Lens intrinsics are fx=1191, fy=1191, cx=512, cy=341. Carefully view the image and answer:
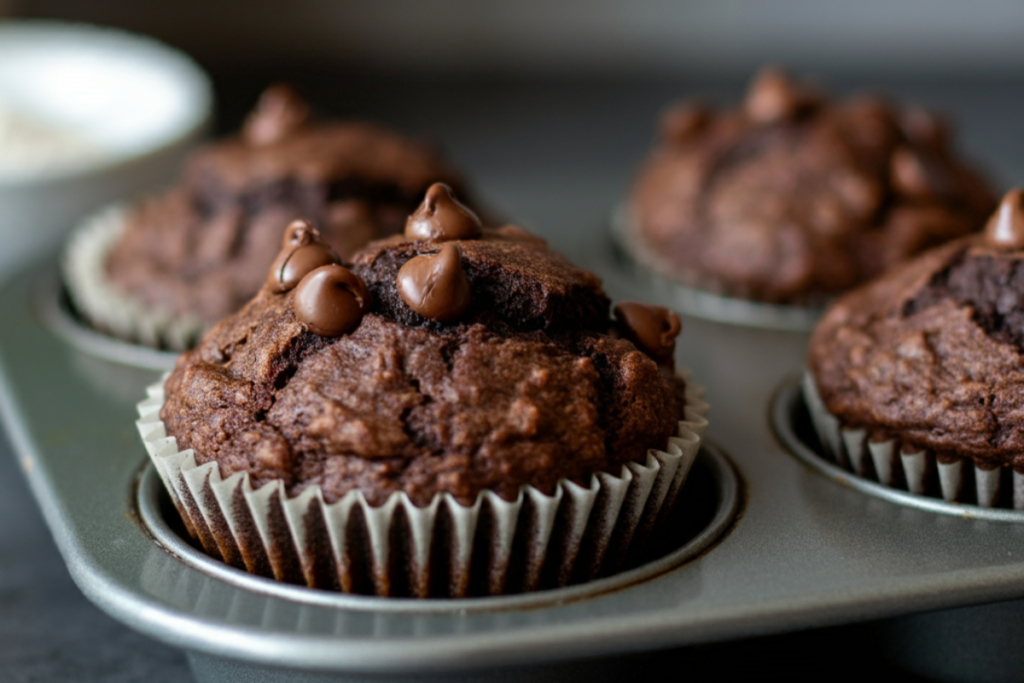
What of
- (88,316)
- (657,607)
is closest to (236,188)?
(88,316)

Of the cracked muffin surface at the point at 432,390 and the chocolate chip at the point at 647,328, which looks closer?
the cracked muffin surface at the point at 432,390

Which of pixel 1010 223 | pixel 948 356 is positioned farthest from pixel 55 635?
pixel 1010 223

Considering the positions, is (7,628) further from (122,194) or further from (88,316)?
(122,194)

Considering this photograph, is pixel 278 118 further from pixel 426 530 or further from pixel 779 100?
pixel 426 530

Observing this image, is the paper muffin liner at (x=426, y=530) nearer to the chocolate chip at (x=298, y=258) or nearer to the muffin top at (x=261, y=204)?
the chocolate chip at (x=298, y=258)

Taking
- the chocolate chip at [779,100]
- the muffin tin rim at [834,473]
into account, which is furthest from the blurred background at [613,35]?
the muffin tin rim at [834,473]

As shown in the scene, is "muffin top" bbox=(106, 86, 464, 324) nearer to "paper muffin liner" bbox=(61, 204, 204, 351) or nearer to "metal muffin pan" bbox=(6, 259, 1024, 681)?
"paper muffin liner" bbox=(61, 204, 204, 351)

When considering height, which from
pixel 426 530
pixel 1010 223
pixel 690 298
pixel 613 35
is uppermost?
pixel 1010 223
